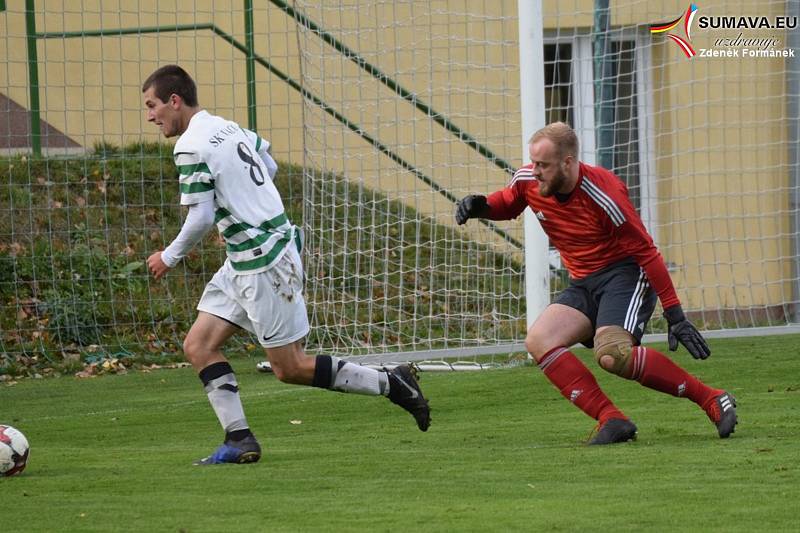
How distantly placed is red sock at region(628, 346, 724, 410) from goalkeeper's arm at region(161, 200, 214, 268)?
2.19 meters

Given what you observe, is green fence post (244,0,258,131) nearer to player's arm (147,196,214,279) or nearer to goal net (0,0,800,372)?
goal net (0,0,800,372)

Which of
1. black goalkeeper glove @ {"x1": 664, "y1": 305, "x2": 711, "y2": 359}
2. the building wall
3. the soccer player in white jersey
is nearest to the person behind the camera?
the soccer player in white jersey

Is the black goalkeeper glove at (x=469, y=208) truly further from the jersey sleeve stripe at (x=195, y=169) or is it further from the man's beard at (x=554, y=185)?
the jersey sleeve stripe at (x=195, y=169)

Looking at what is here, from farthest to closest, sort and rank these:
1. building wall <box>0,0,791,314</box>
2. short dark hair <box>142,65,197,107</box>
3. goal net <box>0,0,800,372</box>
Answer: building wall <box>0,0,791,314</box>, goal net <box>0,0,800,372</box>, short dark hair <box>142,65,197,107</box>

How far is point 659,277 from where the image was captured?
6.80m

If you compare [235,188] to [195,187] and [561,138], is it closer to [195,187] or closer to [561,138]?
A: [195,187]

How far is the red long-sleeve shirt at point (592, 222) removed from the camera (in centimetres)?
680

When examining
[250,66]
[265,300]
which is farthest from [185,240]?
[250,66]

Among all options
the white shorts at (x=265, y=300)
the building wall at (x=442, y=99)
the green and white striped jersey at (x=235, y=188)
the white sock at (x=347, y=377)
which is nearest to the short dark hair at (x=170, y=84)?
the green and white striped jersey at (x=235, y=188)

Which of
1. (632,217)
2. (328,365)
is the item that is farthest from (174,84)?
(632,217)

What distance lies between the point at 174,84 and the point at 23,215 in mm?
7159

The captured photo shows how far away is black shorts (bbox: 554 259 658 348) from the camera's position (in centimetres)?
686

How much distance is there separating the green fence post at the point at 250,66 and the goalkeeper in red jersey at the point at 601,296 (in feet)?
22.0

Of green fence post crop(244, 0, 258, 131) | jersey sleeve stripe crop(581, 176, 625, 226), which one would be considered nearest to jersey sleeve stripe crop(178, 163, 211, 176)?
jersey sleeve stripe crop(581, 176, 625, 226)
